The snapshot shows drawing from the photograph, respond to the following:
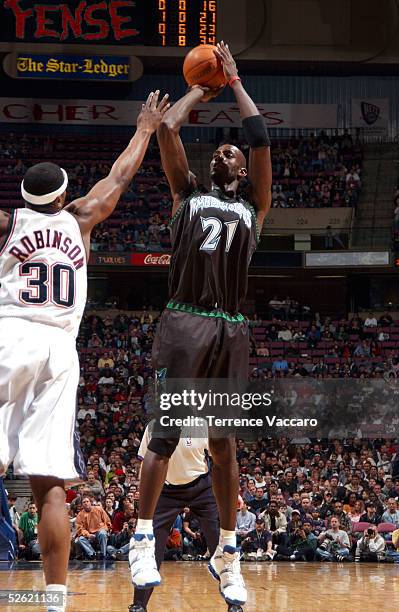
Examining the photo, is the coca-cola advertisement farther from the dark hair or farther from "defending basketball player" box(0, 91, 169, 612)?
the dark hair

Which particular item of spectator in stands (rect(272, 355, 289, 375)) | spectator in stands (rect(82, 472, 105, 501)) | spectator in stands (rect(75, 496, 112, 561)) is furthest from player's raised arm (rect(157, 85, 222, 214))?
spectator in stands (rect(272, 355, 289, 375))

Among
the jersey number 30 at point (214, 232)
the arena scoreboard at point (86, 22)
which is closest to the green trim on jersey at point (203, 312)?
the jersey number 30 at point (214, 232)

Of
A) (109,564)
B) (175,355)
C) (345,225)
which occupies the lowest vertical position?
(109,564)

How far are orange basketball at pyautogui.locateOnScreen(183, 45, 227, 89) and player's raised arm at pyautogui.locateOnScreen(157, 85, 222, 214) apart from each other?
9cm

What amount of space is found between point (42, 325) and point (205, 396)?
1.42m

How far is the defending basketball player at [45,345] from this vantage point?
4.43m

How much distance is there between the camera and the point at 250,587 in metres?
9.34

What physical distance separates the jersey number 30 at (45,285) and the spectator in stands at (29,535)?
1005 cm

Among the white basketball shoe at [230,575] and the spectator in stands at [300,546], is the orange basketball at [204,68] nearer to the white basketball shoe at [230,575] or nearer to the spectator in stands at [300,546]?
the white basketball shoe at [230,575]

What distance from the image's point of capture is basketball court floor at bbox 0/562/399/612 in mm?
7172

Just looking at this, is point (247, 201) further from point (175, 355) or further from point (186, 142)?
point (186, 142)

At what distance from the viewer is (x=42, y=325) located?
4.64 meters

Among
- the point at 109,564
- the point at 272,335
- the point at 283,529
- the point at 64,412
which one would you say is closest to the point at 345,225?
the point at 272,335

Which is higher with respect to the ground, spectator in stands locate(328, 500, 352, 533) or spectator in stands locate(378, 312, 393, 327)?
spectator in stands locate(378, 312, 393, 327)
